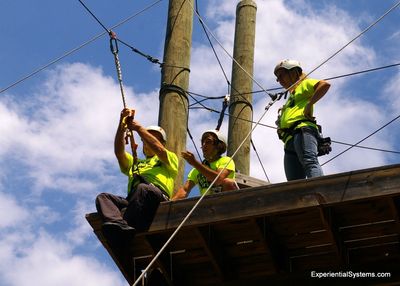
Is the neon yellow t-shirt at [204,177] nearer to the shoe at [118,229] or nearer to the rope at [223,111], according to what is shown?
the shoe at [118,229]

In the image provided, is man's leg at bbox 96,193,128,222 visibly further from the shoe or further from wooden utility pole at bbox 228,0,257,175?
wooden utility pole at bbox 228,0,257,175

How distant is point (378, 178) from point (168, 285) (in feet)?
6.67

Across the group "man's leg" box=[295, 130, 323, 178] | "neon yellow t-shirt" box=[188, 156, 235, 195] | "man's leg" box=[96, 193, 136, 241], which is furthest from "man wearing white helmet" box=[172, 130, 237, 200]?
"man's leg" box=[96, 193, 136, 241]

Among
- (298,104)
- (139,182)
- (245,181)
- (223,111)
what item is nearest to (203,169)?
(139,182)

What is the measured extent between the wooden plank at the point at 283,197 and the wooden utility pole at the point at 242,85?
11.9 feet

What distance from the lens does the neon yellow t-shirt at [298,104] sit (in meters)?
7.11

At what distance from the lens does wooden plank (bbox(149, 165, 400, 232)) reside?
232 inches

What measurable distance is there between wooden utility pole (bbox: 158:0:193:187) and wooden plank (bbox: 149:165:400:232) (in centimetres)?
145

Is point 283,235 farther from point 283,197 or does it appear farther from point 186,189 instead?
point 186,189

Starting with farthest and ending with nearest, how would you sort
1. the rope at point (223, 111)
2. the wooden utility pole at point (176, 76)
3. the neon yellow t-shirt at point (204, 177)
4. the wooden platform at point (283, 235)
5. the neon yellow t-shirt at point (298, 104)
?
the rope at point (223, 111) → the wooden utility pole at point (176, 76) → the neon yellow t-shirt at point (204, 177) → the neon yellow t-shirt at point (298, 104) → the wooden platform at point (283, 235)

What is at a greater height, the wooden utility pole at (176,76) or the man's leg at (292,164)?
the wooden utility pole at (176,76)

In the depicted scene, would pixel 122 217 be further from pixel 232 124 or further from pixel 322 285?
pixel 232 124

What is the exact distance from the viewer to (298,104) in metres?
7.20

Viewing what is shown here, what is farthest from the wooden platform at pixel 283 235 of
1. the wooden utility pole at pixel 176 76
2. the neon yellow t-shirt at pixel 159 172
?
the wooden utility pole at pixel 176 76
